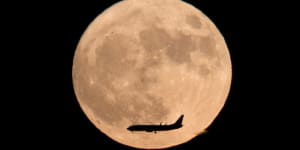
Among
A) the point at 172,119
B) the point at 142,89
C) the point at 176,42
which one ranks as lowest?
the point at 172,119

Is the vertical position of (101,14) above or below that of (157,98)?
above

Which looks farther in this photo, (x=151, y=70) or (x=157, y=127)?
(x=157, y=127)

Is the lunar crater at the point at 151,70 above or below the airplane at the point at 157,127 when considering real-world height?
above

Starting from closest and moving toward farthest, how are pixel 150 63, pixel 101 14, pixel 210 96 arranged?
pixel 150 63, pixel 210 96, pixel 101 14

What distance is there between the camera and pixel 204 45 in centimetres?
773

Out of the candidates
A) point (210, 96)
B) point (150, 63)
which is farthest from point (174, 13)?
point (210, 96)

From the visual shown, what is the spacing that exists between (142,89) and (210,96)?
126cm

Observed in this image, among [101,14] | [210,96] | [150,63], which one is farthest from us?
[101,14]

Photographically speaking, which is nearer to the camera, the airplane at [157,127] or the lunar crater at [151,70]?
the lunar crater at [151,70]

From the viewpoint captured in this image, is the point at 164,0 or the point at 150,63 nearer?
the point at 150,63

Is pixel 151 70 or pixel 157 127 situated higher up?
pixel 151 70

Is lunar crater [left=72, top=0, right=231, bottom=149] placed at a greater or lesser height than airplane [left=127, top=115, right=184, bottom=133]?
greater

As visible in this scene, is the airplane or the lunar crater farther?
the airplane

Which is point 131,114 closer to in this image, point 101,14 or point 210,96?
point 210,96
